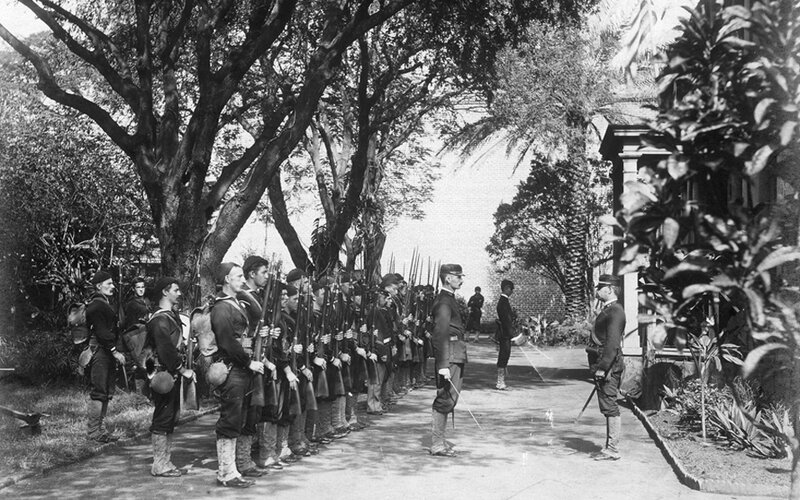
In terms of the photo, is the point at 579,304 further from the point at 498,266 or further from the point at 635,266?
the point at 635,266

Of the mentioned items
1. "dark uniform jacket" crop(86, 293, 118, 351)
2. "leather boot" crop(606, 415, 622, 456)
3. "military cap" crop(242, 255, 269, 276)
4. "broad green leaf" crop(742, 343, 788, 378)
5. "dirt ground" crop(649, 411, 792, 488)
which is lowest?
"dirt ground" crop(649, 411, 792, 488)

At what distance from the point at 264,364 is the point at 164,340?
3.23 feet

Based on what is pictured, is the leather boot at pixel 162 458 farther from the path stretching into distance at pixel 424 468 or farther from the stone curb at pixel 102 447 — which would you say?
the stone curb at pixel 102 447

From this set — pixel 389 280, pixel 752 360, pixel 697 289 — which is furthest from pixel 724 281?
pixel 389 280

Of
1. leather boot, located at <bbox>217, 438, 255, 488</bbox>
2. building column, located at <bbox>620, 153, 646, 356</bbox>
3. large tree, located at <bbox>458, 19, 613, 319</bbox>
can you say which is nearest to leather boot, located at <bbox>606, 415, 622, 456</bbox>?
leather boot, located at <bbox>217, 438, 255, 488</bbox>

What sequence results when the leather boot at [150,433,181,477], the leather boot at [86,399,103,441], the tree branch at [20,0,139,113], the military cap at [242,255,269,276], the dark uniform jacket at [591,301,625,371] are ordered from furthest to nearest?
the tree branch at [20,0,139,113]
the leather boot at [86,399,103,441]
the dark uniform jacket at [591,301,625,371]
the military cap at [242,255,269,276]
the leather boot at [150,433,181,477]

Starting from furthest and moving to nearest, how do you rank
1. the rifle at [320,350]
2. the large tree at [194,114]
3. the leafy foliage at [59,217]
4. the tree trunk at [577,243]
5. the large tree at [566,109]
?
1. the tree trunk at [577,243]
2. the large tree at [566,109]
3. the leafy foliage at [59,217]
4. the large tree at [194,114]
5. the rifle at [320,350]

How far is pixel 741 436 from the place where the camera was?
9.41m

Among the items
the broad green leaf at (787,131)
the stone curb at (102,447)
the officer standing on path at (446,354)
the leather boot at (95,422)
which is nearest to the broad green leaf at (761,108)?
the broad green leaf at (787,131)

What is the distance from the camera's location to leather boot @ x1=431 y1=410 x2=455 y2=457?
951 cm

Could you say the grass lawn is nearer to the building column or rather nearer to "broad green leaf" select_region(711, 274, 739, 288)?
"broad green leaf" select_region(711, 274, 739, 288)

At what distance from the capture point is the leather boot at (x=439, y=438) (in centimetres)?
951

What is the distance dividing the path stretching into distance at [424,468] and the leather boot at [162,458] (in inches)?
4.8

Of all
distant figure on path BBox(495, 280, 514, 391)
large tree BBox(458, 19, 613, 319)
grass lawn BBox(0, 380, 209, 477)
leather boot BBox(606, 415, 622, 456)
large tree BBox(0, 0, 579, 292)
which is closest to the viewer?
grass lawn BBox(0, 380, 209, 477)
